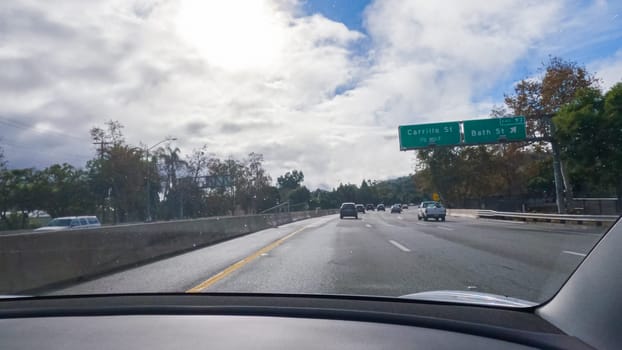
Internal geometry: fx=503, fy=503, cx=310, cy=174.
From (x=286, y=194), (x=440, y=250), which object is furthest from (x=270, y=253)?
(x=286, y=194)

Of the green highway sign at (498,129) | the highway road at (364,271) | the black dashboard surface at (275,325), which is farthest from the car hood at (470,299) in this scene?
the green highway sign at (498,129)

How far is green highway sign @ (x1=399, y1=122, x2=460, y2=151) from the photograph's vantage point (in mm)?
35750

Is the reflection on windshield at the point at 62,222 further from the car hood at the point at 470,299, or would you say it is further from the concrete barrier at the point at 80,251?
the car hood at the point at 470,299

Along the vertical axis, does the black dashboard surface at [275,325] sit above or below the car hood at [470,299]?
→ above

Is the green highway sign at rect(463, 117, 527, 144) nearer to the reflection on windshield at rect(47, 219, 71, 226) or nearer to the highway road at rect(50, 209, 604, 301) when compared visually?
the highway road at rect(50, 209, 604, 301)

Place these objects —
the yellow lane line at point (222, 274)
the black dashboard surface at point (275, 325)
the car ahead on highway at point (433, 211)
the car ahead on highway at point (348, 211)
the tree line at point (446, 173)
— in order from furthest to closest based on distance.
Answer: the car ahead on highway at point (348, 211) → the car ahead on highway at point (433, 211) → the tree line at point (446, 173) → the yellow lane line at point (222, 274) → the black dashboard surface at point (275, 325)

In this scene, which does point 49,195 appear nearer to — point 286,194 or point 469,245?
point 469,245

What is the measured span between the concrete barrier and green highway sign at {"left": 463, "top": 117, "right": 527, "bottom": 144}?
23.6 metres

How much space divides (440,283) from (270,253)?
6.74 meters

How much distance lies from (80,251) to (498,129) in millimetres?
30388

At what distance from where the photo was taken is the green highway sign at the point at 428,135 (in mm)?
35750

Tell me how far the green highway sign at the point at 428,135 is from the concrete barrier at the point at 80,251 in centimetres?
2193

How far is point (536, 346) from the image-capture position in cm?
227

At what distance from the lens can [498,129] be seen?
34781 millimetres
